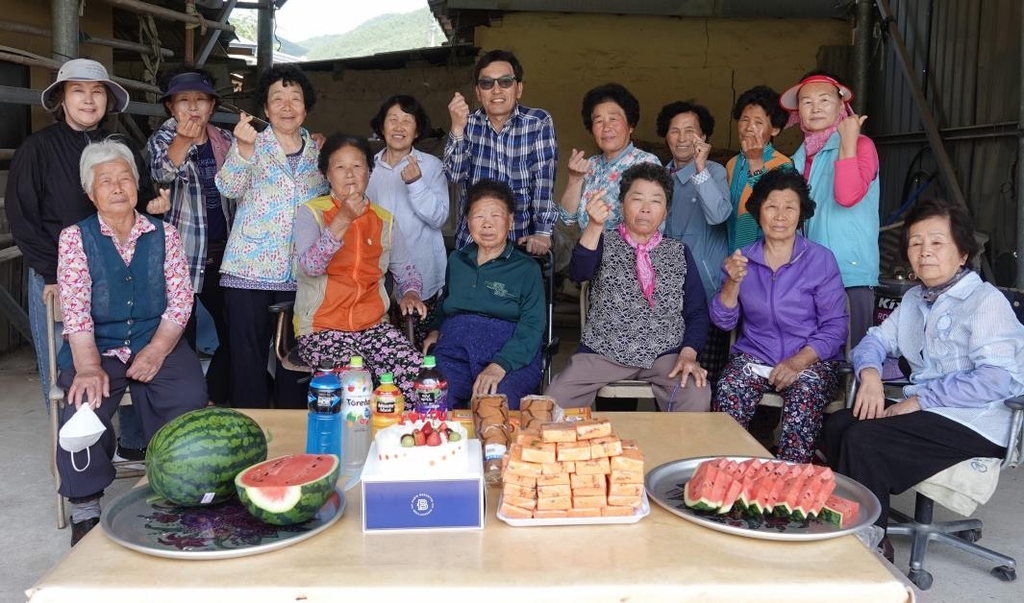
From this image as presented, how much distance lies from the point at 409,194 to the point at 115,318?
1391mm

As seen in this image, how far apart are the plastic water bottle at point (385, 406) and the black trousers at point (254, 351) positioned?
5.48 ft

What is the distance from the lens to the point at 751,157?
4.18m

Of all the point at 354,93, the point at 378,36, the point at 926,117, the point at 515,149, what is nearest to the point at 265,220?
the point at 515,149

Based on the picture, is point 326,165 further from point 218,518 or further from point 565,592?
point 565,592

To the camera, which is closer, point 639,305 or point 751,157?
point 639,305

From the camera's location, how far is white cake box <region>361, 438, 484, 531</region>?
6.29 ft

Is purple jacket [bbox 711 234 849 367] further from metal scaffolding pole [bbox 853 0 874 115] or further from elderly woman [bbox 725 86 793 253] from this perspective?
metal scaffolding pole [bbox 853 0 874 115]

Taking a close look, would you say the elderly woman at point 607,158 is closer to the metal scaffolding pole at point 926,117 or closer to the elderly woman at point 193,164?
the elderly woman at point 193,164

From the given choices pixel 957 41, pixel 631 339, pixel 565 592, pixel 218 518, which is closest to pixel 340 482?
pixel 218 518

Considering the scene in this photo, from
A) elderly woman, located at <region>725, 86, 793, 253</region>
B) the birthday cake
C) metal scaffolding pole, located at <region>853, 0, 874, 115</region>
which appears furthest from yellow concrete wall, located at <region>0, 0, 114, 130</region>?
metal scaffolding pole, located at <region>853, 0, 874, 115</region>

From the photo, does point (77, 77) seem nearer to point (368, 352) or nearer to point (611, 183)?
point (368, 352)

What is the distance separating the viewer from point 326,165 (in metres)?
3.81

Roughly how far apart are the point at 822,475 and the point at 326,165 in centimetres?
250

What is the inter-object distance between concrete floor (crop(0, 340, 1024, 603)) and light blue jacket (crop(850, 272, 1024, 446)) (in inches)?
20.4
